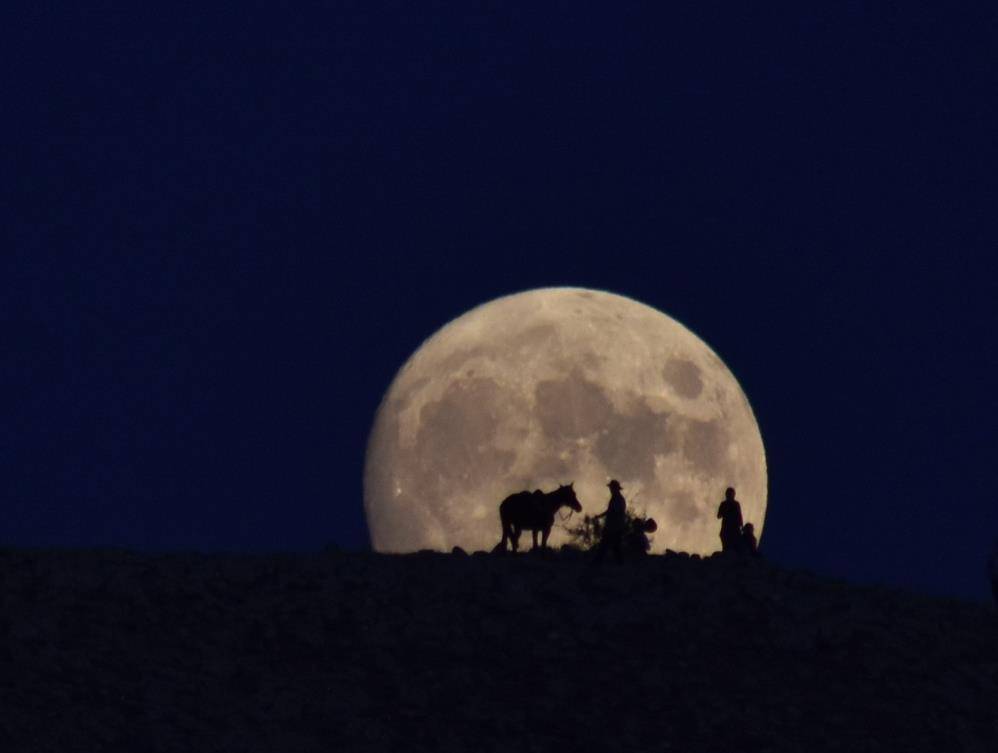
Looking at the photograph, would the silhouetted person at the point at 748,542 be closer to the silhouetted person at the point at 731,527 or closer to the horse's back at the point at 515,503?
the silhouetted person at the point at 731,527

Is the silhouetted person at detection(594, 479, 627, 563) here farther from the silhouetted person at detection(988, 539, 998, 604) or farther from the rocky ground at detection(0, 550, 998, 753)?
the silhouetted person at detection(988, 539, 998, 604)

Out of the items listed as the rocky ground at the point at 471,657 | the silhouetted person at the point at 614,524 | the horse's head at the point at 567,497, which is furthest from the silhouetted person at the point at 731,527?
the silhouetted person at the point at 614,524

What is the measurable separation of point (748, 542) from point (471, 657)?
721 cm

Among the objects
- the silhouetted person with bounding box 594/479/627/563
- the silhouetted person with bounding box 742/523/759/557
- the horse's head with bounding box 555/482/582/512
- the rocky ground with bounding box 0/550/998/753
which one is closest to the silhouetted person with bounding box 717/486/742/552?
the silhouetted person with bounding box 742/523/759/557

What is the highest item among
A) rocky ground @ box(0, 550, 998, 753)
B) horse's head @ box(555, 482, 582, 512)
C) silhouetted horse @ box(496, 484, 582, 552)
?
horse's head @ box(555, 482, 582, 512)

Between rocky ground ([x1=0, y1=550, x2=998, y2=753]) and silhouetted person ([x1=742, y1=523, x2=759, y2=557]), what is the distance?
5.55 feet

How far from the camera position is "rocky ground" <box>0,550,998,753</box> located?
26.3 metres

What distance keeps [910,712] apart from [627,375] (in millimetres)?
13704

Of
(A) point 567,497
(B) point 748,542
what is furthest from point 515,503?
(B) point 748,542

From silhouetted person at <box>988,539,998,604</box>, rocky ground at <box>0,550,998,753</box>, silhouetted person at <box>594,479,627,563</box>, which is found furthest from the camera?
silhouetted person at <box>988,539,998,604</box>

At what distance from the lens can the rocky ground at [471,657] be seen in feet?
86.2

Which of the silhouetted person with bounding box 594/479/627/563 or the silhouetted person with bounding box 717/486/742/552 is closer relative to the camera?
the silhouetted person with bounding box 594/479/627/563

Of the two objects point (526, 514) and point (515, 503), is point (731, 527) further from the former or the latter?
point (515, 503)

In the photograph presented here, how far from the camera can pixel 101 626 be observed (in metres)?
28.5
